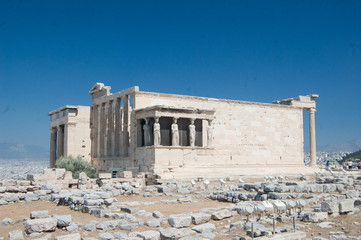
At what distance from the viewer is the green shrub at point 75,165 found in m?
27.2

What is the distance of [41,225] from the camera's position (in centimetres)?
955

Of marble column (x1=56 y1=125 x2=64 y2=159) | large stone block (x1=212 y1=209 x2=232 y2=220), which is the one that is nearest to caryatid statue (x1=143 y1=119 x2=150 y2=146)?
marble column (x1=56 y1=125 x2=64 y2=159)

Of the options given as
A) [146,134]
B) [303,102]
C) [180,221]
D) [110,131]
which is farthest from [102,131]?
[180,221]

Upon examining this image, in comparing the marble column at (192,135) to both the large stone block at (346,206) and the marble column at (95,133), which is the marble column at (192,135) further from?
the large stone block at (346,206)

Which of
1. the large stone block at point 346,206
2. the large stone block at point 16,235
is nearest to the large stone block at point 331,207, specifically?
the large stone block at point 346,206

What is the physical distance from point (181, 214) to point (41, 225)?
11.8ft

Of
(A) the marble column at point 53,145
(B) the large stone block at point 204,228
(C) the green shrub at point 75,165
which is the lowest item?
(B) the large stone block at point 204,228

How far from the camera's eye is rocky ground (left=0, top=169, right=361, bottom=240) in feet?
30.8

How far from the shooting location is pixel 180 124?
26391 millimetres

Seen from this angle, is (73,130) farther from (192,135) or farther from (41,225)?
(41,225)

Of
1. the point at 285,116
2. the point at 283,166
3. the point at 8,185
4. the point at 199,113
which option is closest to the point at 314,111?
the point at 285,116

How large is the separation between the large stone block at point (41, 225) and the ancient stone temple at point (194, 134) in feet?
42.3

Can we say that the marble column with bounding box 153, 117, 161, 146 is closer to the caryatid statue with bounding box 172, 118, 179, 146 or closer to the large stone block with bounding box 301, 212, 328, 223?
the caryatid statue with bounding box 172, 118, 179, 146

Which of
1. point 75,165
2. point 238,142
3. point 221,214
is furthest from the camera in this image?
point 238,142
